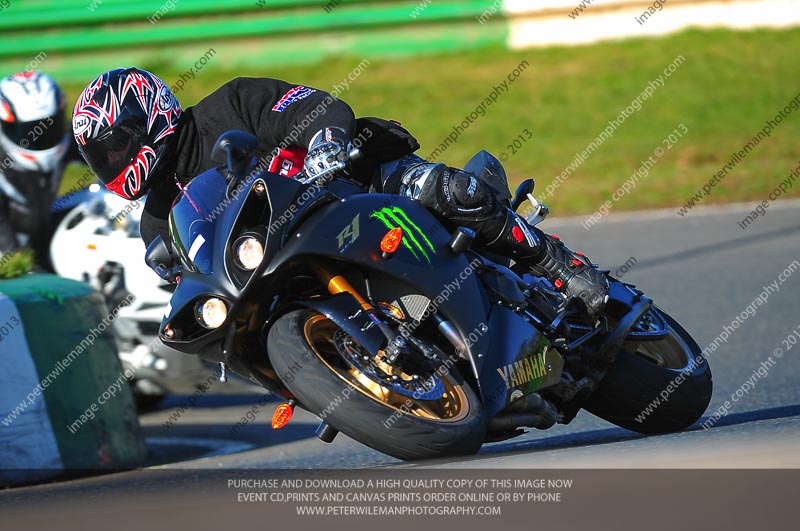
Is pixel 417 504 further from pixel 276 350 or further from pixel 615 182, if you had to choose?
pixel 615 182

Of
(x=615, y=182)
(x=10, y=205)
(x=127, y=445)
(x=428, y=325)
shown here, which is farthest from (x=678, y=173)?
(x=428, y=325)

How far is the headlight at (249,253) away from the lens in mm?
3582

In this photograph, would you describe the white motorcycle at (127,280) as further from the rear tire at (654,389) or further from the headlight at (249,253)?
the headlight at (249,253)

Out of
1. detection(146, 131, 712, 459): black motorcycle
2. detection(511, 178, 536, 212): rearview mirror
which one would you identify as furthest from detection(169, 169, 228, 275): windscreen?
detection(511, 178, 536, 212): rearview mirror

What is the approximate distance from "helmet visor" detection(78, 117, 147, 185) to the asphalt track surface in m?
1.26

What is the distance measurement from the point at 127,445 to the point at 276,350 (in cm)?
237

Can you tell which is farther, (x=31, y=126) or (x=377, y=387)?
(x=31, y=126)

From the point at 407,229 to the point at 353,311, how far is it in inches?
16.9

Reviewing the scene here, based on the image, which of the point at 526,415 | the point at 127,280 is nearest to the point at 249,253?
the point at 526,415

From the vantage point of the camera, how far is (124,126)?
166 inches

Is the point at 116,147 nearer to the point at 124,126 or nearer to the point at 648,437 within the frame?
the point at 124,126

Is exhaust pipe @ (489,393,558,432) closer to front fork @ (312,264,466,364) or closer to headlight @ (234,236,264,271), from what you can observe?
front fork @ (312,264,466,364)

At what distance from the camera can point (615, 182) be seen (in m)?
13.2

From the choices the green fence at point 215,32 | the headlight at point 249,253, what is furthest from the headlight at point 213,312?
the green fence at point 215,32
